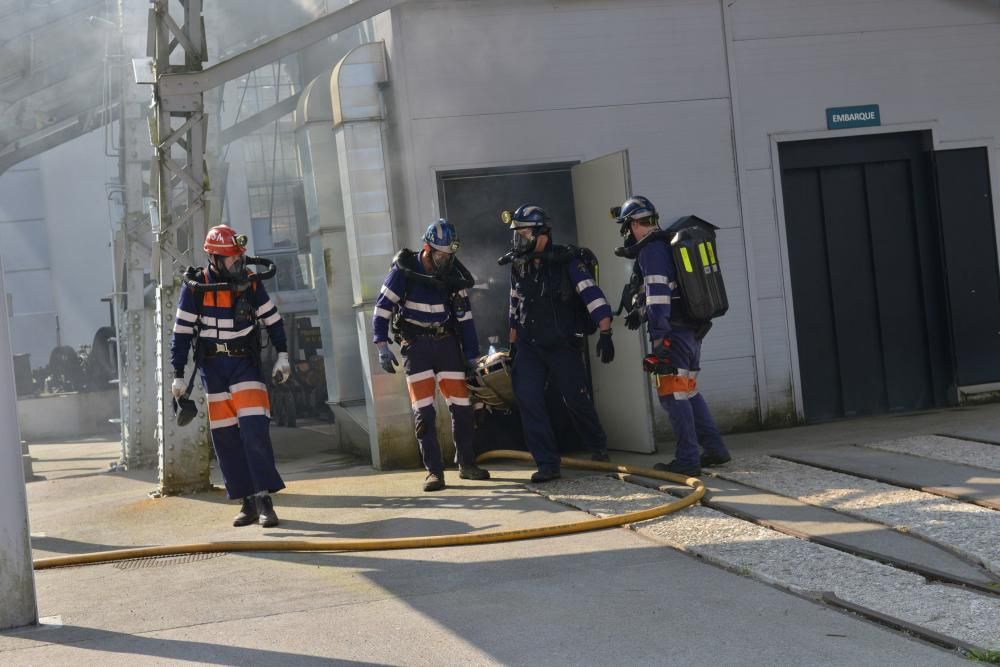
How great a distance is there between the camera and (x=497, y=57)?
10070 mm

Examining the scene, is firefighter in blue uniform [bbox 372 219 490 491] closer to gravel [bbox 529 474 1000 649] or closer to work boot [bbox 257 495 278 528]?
work boot [bbox 257 495 278 528]

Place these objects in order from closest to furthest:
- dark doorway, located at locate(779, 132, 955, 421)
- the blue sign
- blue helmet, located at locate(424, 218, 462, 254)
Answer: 1. blue helmet, located at locate(424, 218, 462, 254)
2. the blue sign
3. dark doorway, located at locate(779, 132, 955, 421)

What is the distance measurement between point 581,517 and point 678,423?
1.51 meters

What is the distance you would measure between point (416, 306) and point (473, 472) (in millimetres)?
1342

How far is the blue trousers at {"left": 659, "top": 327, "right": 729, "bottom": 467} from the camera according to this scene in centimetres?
800

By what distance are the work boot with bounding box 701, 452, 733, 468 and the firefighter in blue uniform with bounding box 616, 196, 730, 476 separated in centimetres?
21

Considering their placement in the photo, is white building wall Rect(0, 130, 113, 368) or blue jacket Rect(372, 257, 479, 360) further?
white building wall Rect(0, 130, 113, 368)

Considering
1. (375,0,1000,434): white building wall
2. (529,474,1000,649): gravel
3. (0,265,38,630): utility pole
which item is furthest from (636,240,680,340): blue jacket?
(0,265,38,630): utility pole

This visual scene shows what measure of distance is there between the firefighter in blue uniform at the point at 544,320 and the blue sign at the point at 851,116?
382 centimetres

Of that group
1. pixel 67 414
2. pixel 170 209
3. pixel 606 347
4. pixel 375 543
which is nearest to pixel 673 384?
pixel 606 347

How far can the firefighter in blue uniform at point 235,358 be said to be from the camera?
7.49m

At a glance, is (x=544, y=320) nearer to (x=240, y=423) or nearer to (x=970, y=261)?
(x=240, y=423)

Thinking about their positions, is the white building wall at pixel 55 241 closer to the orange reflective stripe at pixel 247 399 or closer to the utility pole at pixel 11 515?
the orange reflective stripe at pixel 247 399

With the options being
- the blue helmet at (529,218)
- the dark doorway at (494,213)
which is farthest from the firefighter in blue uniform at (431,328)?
the dark doorway at (494,213)
